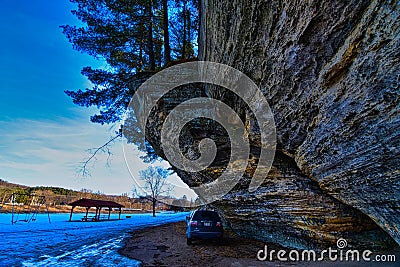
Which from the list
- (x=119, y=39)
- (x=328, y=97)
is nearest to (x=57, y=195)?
(x=119, y=39)

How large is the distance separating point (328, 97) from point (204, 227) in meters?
7.61

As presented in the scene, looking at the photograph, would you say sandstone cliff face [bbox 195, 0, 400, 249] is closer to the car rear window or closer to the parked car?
the parked car

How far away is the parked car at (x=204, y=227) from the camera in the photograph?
10.2 meters

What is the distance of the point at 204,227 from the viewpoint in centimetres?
1034

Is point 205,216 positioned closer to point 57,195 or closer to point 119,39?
point 119,39

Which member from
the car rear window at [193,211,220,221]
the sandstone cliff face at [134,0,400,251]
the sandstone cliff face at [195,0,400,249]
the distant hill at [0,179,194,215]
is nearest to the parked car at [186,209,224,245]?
the car rear window at [193,211,220,221]

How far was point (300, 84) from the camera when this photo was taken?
509 cm

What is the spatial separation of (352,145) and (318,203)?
347 cm

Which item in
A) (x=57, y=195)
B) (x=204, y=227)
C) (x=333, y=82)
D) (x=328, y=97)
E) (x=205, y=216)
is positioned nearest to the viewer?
(x=333, y=82)

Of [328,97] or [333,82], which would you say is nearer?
[333,82]

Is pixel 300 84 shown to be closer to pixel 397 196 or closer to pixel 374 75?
pixel 374 75

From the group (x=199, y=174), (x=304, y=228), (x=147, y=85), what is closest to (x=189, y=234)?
(x=199, y=174)

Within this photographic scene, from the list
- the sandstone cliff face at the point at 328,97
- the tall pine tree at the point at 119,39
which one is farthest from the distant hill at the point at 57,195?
the sandstone cliff face at the point at 328,97

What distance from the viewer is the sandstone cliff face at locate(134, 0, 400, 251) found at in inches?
139
